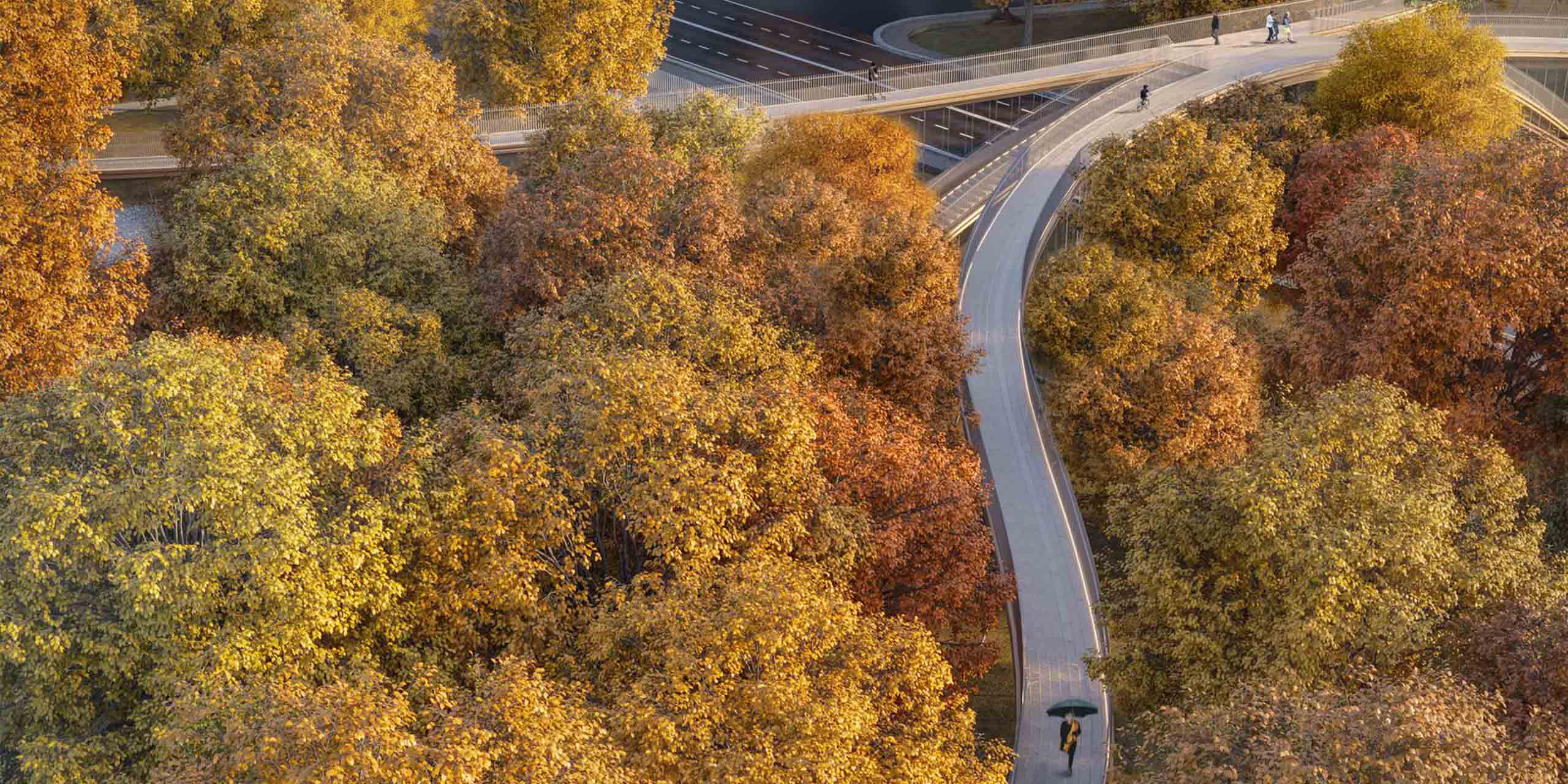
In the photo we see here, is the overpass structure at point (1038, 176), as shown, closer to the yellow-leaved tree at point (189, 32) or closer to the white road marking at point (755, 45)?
the yellow-leaved tree at point (189, 32)

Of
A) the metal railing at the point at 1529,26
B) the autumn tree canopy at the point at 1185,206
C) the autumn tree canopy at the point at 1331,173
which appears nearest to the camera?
the autumn tree canopy at the point at 1185,206

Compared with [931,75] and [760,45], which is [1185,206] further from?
[760,45]

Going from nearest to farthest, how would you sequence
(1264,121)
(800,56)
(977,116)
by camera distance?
(1264,121) → (977,116) → (800,56)

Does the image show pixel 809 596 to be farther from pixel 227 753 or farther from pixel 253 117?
pixel 253 117

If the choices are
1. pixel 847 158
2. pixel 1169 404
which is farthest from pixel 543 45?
pixel 1169 404

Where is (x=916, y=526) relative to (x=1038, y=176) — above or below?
below

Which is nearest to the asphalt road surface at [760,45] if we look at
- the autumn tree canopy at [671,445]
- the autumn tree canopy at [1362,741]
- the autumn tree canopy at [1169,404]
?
the autumn tree canopy at [1169,404]

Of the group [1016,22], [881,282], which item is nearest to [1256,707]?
[881,282]
